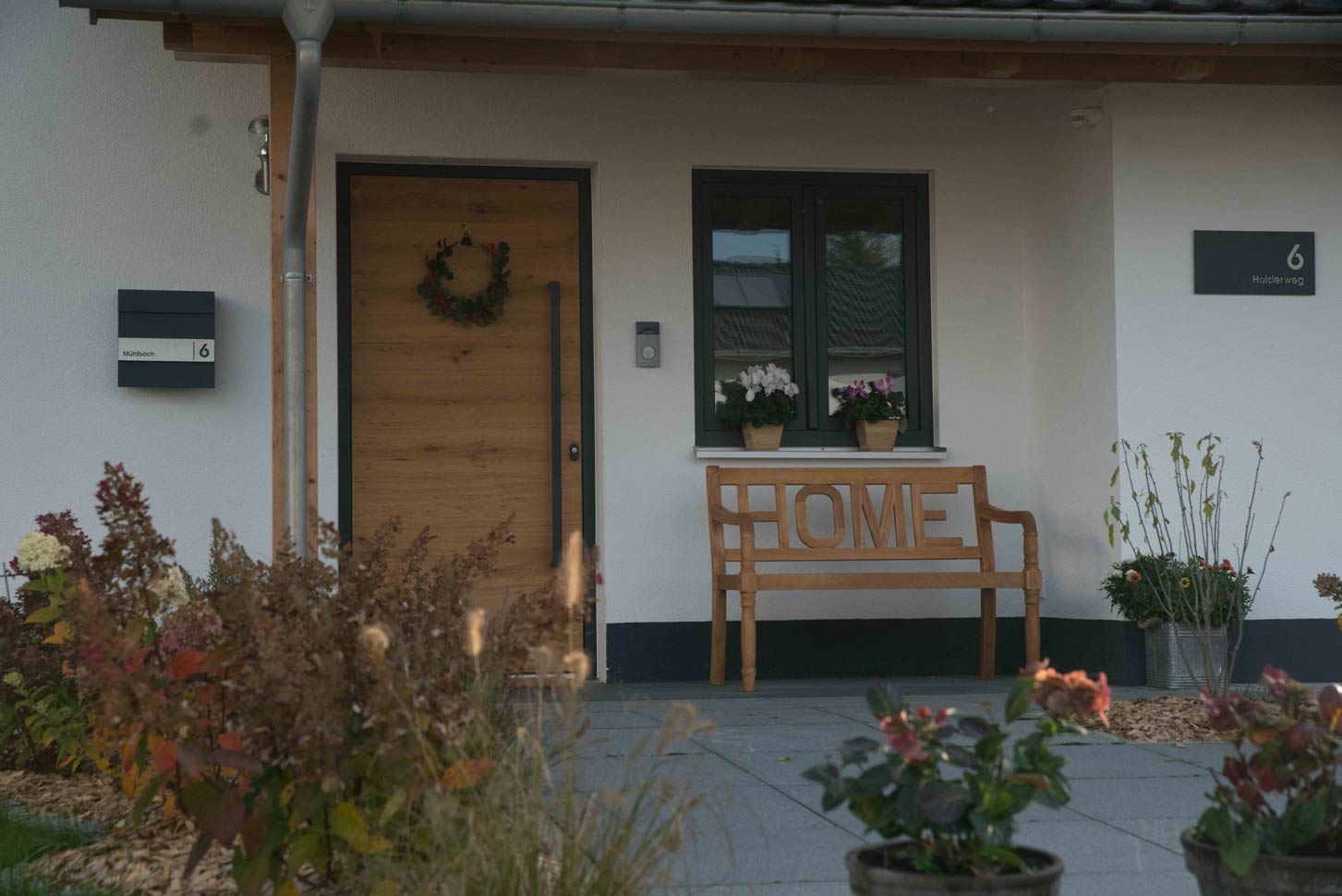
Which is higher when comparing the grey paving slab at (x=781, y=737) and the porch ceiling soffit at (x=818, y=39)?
the porch ceiling soffit at (x=818, y=39)

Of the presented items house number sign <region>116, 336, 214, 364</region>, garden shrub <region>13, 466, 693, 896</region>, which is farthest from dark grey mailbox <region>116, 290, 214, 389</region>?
garden shrub <region>13, 466, 693, 896</region>

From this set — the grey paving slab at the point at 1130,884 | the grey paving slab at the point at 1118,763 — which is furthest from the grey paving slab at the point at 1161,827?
the grey paving slab at the point at 1118,763

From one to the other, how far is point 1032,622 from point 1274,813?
4.42 m

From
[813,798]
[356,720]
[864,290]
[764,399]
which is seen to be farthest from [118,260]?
[356,720]

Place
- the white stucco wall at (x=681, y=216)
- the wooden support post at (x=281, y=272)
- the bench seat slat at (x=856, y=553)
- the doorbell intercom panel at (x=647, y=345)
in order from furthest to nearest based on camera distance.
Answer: the doorbell intercom panel at (x=647, y=345), the white stucco wall at (x=681, y=216), the bench seat slat at (x=856, y=553), the wooden support post at (x=281, y=272)

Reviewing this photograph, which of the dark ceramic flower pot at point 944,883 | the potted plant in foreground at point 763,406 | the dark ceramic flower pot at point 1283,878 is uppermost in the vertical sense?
the potted plant in foreground at point 763,406

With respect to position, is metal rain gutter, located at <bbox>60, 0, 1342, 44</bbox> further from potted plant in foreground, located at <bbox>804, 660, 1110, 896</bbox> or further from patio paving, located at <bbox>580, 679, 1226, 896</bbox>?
potted plant in foreground, located at <bbox>804, 660, 1110, 896</bbox>

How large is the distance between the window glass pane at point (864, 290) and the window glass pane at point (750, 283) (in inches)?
8.8

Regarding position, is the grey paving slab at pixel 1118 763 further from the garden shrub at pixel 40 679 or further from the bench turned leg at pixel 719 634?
the garden shrub at pixel 40 679

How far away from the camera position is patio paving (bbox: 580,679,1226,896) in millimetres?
3240

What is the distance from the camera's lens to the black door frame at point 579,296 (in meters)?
7.10

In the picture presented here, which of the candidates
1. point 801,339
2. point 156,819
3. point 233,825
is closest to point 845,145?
point 801,339

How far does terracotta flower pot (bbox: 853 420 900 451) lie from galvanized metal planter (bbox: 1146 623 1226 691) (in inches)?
60.2

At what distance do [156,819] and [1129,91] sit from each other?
5319mm
